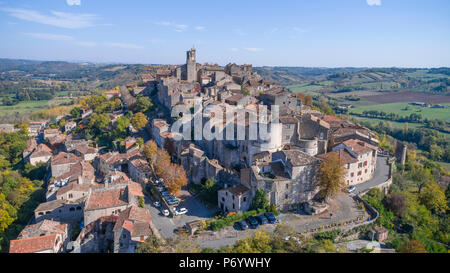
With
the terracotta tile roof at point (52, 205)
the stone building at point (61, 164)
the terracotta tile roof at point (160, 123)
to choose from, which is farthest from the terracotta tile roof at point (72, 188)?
the terracotta tile roof at point (160, 123)

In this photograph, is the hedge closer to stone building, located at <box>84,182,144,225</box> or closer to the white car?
the white car

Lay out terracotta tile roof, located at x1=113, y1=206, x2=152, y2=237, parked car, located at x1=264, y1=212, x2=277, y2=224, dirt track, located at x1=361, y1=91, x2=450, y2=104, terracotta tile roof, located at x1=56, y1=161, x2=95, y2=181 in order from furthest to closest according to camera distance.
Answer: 1. dirt track, located at x1=361, y1=91, x2=450, y2=104
2. terracotta tile roof, located at x1=56, y1=161, x2=95, y2=181
3. parked car, located at x1=264, y1=212, x2=277, y2=224
4. terracotta tile roof, located at x1=113, y1=206, x2=152, y2=237

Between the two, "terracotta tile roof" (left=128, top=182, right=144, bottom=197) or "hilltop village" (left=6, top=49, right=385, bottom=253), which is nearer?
"hilltop village" (left=6, top=49, right=385, bottom=253)

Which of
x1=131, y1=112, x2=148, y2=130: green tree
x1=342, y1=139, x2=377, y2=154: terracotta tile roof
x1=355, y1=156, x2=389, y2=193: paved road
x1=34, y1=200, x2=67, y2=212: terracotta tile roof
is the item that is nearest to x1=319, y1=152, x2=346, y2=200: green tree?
x1=355, y1=156, x2=389, y2=193: paved road

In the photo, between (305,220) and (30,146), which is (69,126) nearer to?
(30,146)

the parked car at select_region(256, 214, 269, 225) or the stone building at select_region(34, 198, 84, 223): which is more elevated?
the parked car at select_region(256, 214, 269, 225)

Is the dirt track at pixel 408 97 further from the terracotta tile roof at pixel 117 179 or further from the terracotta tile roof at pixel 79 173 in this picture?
the terracotta tile roof at pixel 79 173

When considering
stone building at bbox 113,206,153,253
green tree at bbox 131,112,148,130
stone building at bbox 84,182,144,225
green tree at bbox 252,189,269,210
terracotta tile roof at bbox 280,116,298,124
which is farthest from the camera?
green tree at bbox 131,112,148,130

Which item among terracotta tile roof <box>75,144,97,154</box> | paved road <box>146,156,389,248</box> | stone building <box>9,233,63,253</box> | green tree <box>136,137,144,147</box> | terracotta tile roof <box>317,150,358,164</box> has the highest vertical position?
terracotta tile roof <box>317,150,358,164</box>
